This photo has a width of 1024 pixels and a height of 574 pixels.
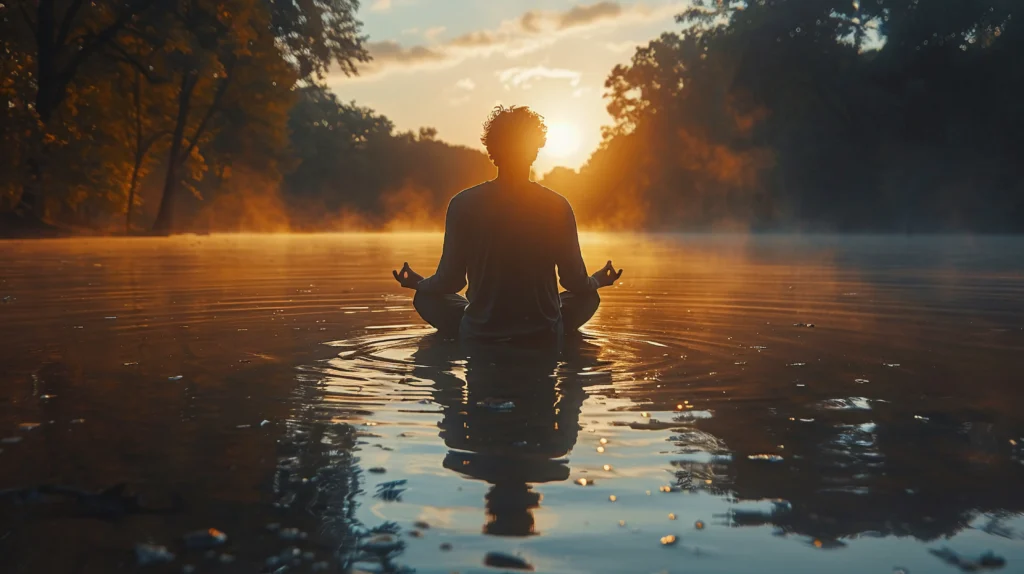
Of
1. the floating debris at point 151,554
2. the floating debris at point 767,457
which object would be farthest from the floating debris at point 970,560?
the floating debris at point 151,554

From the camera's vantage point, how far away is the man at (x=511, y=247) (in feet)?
22.0

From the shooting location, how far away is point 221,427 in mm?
4586

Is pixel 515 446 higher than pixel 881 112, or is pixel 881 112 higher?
pixel 881 112

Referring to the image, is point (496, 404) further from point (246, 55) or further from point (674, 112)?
point (674, 112)

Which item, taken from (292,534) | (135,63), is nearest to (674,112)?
(135,63)

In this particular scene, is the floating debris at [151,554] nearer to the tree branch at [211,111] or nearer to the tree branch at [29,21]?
the tree branch at [29,21]

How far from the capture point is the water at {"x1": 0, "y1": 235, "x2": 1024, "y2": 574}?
2961 millimetres

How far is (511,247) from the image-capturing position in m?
6.83

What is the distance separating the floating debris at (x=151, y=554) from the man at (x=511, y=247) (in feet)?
12.9

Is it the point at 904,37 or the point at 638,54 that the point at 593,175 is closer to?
the point at 638,54

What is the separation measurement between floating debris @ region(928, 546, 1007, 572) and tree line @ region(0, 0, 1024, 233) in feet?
115

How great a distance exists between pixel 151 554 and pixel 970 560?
2230 mm

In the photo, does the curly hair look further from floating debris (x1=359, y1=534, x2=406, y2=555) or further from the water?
floating debris (x1=359, y1=534, x2=406, y2=555)

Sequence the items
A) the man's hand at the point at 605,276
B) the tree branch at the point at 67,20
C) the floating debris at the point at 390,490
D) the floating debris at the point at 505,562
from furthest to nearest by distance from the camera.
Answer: the tree branch at the point at 67,20
the man's hand at the point at 605,276
the floating debris at the point at 390,490
the floating debris at the point at 505,562
